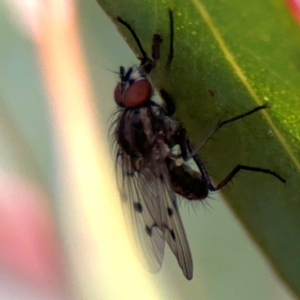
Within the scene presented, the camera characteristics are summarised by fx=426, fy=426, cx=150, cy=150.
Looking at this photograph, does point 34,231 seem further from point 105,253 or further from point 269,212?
point 269,212

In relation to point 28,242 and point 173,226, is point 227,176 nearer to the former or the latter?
point 173,226

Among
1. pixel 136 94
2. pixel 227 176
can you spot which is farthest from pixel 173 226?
pixel 136 94

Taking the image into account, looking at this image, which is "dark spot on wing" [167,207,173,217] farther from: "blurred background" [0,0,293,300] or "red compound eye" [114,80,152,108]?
"blurred background" [0,0,293,300]

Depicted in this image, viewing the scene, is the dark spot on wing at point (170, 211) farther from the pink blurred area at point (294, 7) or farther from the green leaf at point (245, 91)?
the pink blurred area at point (294, 7)

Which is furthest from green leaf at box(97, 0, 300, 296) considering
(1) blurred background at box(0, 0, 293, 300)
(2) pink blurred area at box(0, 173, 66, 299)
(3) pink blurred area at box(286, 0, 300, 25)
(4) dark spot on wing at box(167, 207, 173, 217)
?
(2) pink blurred area at box(0, 173, 66, 299)

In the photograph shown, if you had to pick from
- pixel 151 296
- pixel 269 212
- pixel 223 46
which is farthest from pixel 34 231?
pixel 223 46

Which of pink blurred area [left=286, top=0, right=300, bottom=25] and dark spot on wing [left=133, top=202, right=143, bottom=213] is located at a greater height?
pink blurred area [left=286, top=0, right=300, bottom=25]
